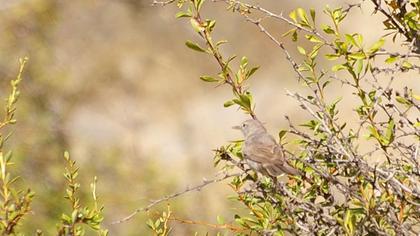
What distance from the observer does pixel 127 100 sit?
48.9 feet

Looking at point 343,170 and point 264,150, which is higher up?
point 343,170

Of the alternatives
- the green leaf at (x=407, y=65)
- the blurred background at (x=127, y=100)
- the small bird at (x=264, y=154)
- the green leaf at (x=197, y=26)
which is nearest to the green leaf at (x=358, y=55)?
the green leaf at (x=407, y=65)

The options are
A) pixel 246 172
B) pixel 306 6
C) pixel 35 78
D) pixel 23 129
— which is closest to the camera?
pixel 246 172

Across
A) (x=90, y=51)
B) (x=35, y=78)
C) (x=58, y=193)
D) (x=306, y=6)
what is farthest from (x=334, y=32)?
(x=306, y=6)

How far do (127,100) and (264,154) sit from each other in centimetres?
1179

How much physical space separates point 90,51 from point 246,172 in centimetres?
1358

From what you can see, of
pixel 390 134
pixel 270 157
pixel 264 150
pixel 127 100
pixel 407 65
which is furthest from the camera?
pixel 127 100

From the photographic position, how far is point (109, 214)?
750cm

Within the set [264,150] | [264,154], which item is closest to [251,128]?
[264,150]

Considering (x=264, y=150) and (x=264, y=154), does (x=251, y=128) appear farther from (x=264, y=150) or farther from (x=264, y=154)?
(x=264, y=154)

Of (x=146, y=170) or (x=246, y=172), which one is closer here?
(x=246, y=172)

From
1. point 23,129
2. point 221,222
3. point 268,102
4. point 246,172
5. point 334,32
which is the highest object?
point 334,32

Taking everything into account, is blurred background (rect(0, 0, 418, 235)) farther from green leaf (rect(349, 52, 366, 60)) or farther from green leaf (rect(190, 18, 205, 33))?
green leaf (rect(349, 52, 366, 60))

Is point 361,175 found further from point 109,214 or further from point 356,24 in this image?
point 356,24
